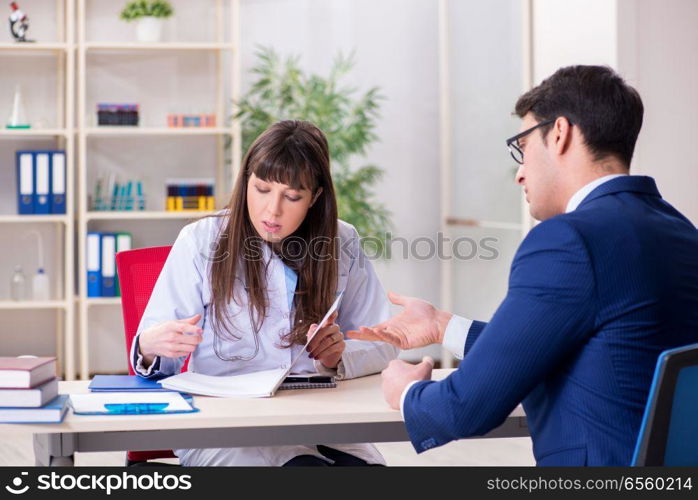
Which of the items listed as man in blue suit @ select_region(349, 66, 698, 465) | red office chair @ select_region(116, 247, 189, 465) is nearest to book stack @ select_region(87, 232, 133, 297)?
red office chair @ select_region(116, 247, 189, 465)

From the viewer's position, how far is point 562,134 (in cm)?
147

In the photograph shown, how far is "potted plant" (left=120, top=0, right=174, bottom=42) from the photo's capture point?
490cm

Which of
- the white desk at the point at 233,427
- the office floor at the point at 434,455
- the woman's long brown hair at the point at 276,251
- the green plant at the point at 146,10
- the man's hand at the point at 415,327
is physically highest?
the green plant at the point at 146,10

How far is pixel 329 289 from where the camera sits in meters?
2.15

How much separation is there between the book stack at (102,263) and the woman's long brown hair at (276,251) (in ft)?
9.41

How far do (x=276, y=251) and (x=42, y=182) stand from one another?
10.2 ft

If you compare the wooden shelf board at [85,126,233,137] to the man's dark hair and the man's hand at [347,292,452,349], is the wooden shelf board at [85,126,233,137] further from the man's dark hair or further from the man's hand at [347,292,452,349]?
the man's dark hair

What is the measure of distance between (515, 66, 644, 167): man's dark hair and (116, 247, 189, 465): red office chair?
1322 mm

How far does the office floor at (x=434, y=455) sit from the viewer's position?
367cm

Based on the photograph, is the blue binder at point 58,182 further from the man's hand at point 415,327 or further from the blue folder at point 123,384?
the man's hand at point 415,327

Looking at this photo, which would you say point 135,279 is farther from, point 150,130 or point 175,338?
point 150,130

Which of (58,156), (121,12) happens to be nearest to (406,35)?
(121,12)

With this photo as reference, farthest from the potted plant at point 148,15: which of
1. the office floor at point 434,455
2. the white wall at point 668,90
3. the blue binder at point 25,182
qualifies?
the white wall at point 668,90

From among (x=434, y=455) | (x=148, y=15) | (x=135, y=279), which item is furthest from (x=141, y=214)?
(x=135, y=279)
